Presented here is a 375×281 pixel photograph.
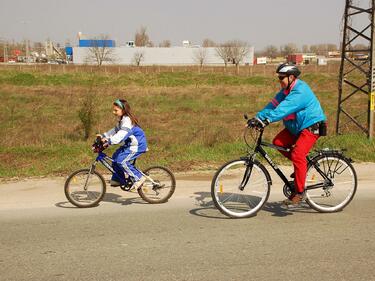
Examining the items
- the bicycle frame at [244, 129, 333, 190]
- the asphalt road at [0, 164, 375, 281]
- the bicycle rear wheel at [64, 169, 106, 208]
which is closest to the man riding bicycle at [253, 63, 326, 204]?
the bicycle frame at [244, 129, 333, 190]

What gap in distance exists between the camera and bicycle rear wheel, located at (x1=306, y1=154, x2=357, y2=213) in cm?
584

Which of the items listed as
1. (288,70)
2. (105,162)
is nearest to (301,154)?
(288,70)

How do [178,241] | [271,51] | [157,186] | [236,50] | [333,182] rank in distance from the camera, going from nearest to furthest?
[178,241] → [333,182] → [157,186] → [236,50] → [271,51]

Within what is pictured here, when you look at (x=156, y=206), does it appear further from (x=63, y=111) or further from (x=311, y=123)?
(x=63, y=111)

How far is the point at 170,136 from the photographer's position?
13.8 metres

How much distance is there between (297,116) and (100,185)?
A: 2.96 metres

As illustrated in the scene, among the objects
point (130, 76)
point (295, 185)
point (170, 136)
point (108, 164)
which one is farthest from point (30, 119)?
point (130, 76)

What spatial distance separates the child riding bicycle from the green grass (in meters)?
2.33

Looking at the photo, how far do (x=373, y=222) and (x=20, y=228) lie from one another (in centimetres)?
439

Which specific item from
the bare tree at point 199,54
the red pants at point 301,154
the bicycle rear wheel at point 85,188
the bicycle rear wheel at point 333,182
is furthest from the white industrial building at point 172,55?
the red pants at point 301,154

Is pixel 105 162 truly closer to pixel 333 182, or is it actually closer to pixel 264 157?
pixel 264 157

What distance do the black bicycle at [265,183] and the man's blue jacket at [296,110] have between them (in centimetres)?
34

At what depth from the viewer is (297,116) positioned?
18.2 feet

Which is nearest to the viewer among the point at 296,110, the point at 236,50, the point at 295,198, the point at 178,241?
the point at 178,241
